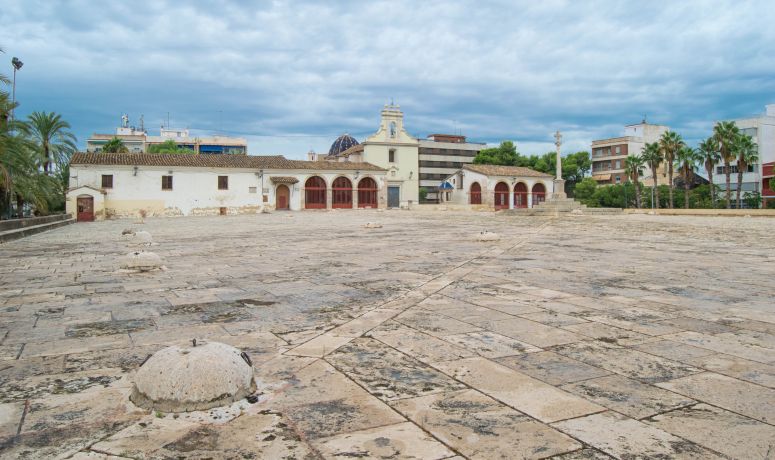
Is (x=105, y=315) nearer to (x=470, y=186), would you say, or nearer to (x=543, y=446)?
(x=543, y=446)

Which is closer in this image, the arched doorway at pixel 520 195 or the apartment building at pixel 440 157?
the arched doorway at pixel 520 195

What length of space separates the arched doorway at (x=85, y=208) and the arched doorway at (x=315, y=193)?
53.8 ft

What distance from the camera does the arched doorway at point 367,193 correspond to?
50.4 meters

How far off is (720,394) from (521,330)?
170cm

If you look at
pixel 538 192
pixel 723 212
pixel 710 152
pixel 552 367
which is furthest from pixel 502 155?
pixel 552 367

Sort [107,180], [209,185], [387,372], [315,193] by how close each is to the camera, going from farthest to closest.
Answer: [315,193], [209,185], [107,180], [387,372]

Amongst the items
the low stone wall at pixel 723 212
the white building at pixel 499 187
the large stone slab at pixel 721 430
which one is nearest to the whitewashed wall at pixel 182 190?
the white building at pixel 499 187

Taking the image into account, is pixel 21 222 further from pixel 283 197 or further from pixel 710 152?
pixel 710 152

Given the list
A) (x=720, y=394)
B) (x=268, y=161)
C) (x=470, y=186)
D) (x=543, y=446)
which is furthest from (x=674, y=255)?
(x=470, y=186)

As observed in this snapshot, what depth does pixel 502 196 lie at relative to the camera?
56.5m

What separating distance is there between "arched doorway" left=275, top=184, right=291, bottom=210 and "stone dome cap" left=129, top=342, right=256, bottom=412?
44.1 meters

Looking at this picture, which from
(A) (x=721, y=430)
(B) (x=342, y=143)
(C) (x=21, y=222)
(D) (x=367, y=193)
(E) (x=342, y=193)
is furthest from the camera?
(B) (x=342, y=143)

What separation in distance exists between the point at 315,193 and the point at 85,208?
59.2 ft

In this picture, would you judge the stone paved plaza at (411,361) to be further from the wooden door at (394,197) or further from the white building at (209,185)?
the wooden door at (394,197)
